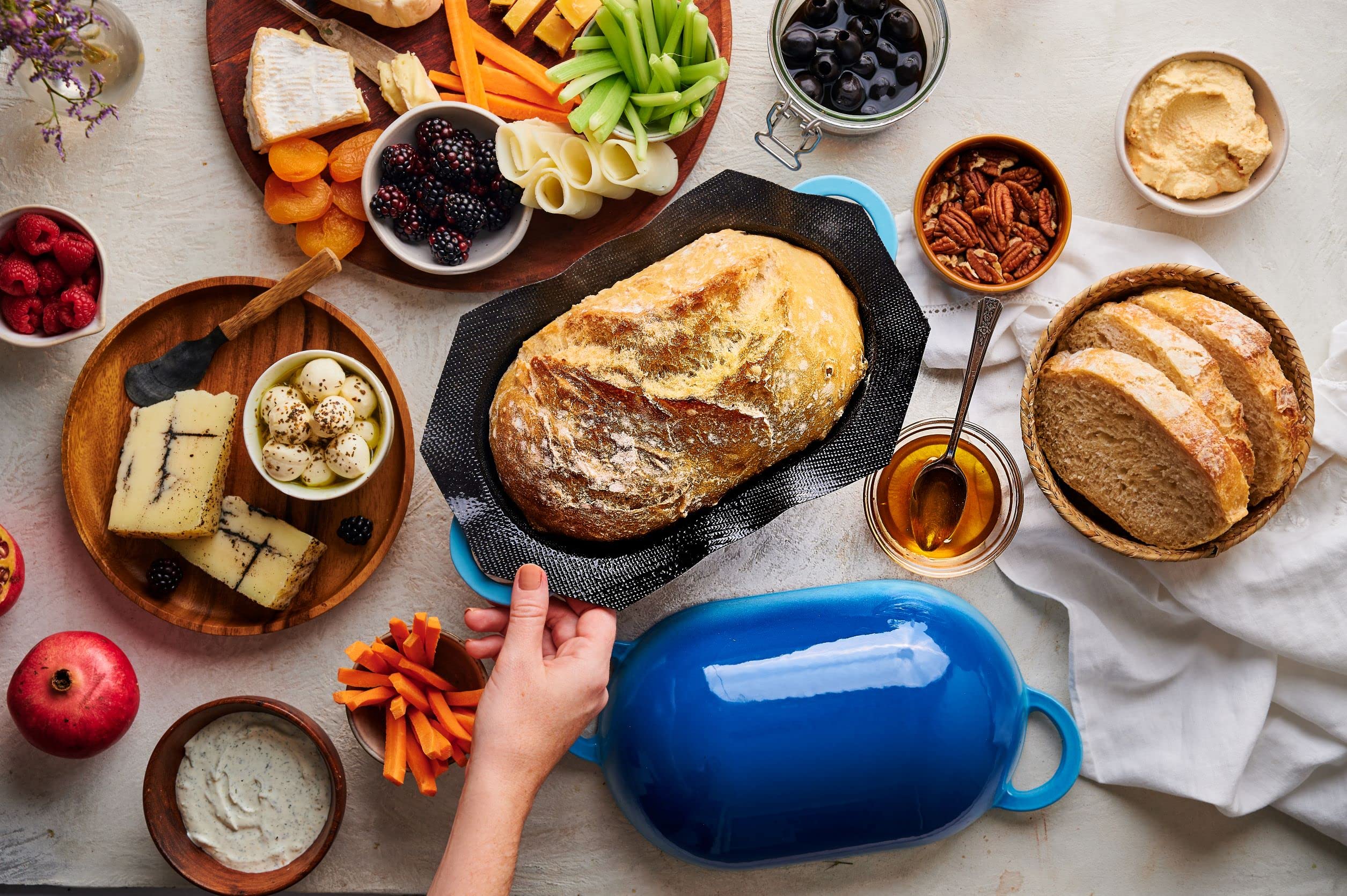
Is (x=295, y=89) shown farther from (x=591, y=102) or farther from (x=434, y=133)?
(x=591, y=102)

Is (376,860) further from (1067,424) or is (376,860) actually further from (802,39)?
(802,39)

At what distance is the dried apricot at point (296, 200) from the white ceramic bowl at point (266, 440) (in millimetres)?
338

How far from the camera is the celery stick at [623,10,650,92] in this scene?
1.79 metres

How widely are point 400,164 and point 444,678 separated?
1.16m

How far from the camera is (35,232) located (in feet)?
6.05

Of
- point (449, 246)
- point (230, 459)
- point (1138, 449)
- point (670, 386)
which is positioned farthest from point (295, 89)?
point (1138, 449)

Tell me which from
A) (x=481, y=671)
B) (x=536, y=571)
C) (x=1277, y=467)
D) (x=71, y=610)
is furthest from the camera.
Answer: (x=71, y=610)

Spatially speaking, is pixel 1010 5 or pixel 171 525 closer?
pixel 171 525

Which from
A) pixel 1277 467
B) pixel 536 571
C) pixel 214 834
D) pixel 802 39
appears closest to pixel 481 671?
pixel 536 571

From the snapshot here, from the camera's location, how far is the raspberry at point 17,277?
184 centimetres

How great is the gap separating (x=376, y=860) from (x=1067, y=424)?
1934 mm

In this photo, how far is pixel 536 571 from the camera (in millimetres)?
1662

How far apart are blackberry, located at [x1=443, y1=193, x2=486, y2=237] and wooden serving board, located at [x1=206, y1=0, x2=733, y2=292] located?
0.41 ft

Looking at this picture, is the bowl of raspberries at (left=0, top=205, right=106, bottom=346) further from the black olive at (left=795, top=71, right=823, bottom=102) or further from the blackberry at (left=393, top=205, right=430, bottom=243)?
the black olive at (left=795, top=71, right=823, bottom=102)
